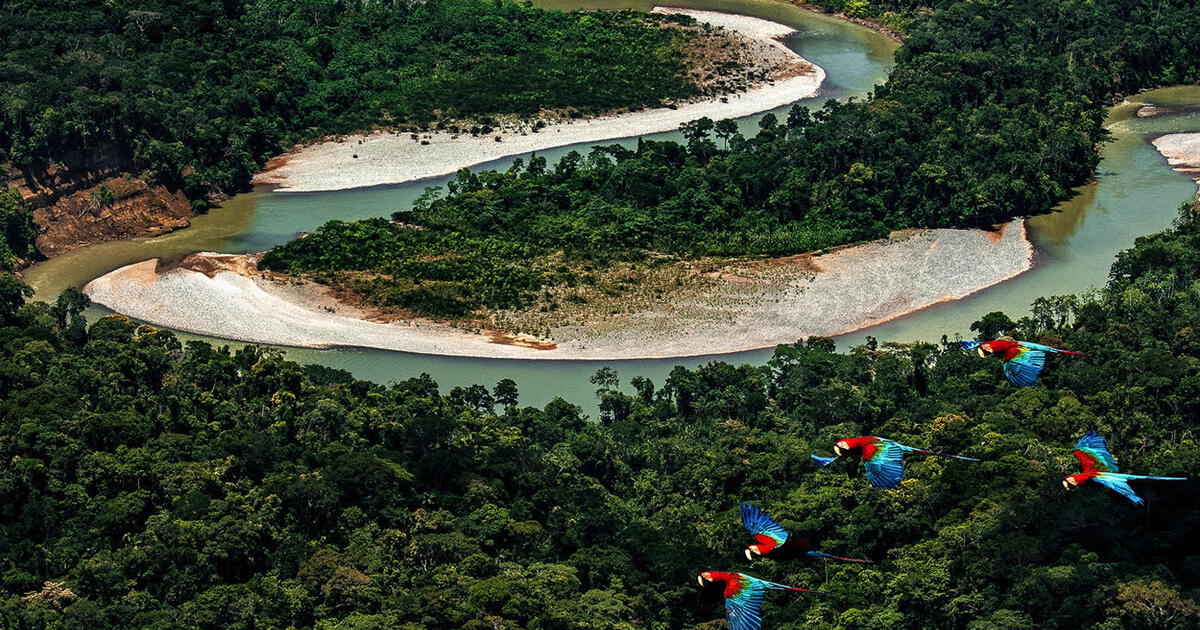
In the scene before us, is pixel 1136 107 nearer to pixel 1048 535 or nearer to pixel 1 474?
pixel 1048 535

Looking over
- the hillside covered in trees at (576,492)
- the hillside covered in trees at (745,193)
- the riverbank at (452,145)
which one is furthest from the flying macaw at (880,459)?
the riverbank at (452,145)

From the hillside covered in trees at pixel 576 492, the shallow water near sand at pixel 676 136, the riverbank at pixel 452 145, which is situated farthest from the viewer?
the riverbank at pixel 452 145

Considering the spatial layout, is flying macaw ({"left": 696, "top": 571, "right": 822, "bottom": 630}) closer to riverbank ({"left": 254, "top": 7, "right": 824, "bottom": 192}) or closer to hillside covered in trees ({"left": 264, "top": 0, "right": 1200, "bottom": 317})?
hillside covered in trees ({"left": 264, "top": 0, "right": 1200, "bottom": 317})

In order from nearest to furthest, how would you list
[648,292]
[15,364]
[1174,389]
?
[1174,389]
[15,364]
[648,292]

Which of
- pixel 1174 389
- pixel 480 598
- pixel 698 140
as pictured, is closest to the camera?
pixel 480 598

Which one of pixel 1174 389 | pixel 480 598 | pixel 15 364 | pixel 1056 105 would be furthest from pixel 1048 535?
pixel 1056 105

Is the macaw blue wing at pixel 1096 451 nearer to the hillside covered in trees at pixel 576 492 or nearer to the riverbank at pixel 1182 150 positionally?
the hillside covered in trees at pixel 576 492

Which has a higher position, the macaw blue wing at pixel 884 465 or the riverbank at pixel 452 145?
the macaw blue wing at pixel 884 465

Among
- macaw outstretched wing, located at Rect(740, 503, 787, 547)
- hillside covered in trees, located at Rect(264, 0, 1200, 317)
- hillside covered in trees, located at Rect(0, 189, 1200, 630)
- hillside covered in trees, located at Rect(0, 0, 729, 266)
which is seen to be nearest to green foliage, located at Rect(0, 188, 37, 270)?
hillside covered in trees, located at Rect(0, 0, 729, 266)
